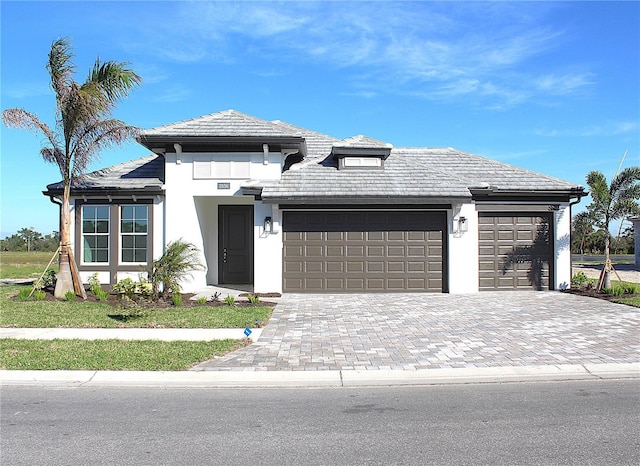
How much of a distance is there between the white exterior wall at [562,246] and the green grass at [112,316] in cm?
965

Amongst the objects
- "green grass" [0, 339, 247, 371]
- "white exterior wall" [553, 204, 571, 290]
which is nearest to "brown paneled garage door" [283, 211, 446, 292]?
"white exterior wall" [553, 204, 571, 290]

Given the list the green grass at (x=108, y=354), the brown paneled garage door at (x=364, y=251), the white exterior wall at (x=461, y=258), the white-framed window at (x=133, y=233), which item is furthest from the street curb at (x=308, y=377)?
the white-framed window at (x=133, y=233)

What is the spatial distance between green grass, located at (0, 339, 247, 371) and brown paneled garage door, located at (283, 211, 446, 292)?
675cm

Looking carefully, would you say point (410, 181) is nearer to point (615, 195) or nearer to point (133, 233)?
point (615, 195)

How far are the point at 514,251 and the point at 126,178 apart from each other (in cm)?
1281

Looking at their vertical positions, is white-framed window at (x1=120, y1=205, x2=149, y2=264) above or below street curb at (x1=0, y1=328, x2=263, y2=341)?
above

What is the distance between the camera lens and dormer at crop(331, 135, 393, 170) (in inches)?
627

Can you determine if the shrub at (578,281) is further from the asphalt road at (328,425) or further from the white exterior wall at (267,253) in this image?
the asphalt road at (328,425)

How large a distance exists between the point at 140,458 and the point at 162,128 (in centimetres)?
1231

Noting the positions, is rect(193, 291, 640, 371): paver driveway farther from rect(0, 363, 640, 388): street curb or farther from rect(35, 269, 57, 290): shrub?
rect(35, 269, 57, 290): shrub

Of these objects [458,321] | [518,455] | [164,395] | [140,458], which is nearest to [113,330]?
[164,395]

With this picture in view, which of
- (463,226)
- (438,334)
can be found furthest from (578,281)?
(438,334)

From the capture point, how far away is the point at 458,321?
10508 millimetres

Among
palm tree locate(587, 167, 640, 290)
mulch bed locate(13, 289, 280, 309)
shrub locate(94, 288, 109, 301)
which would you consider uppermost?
palm tree locate(587, 167, 640, 290)
